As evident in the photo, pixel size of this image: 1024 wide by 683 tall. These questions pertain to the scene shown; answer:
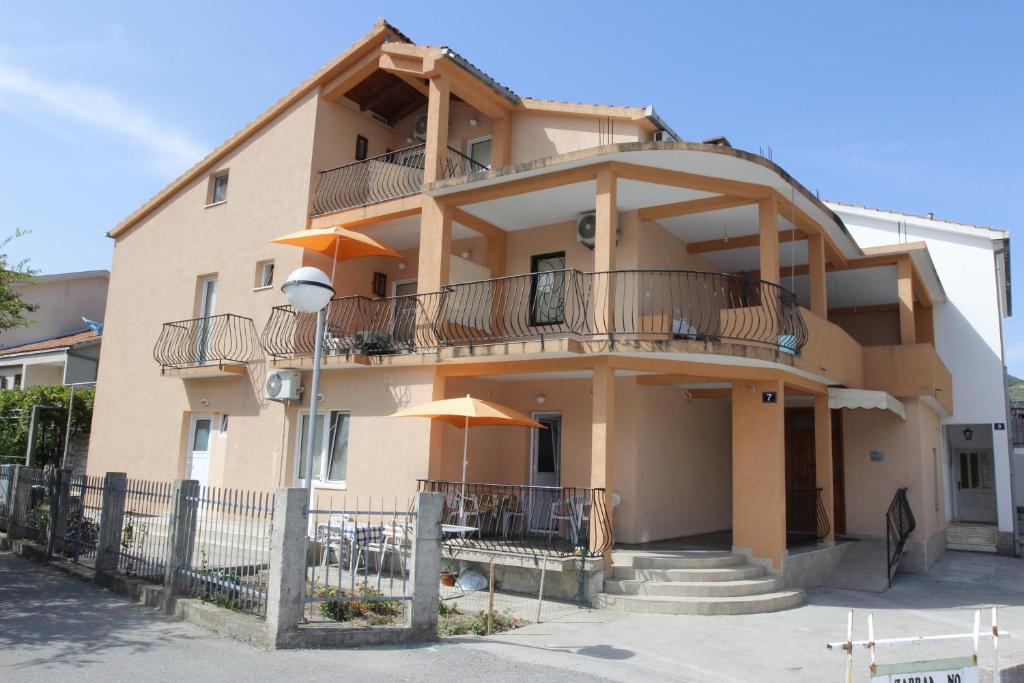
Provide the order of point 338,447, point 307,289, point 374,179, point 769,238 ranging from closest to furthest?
1. point 307,289
2. point 769,238
3. point 338,447
4. point 374,179

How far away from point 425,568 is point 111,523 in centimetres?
519

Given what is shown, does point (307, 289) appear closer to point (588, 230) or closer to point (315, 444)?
point (588, 230)

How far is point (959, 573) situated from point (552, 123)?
11.6 meters

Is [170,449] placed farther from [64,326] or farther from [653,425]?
[64,326]

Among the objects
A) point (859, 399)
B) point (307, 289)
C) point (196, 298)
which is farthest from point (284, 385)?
point (859, 399)

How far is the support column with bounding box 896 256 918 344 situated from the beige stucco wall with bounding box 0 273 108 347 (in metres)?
27.6

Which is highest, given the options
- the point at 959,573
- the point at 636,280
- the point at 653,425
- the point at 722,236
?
the point at 722,236

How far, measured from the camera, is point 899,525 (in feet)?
46.0

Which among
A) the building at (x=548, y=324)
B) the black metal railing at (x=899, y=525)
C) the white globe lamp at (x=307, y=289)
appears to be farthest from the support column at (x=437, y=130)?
the black metal railing at (x=899, y=525)

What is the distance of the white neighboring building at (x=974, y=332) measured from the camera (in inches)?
705

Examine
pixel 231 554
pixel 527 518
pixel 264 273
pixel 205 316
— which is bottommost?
pixel 231 554

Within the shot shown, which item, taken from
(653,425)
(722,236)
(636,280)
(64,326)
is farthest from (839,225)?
(64,326)

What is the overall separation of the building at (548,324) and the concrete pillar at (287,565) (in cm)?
430

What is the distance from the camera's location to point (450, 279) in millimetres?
14164
